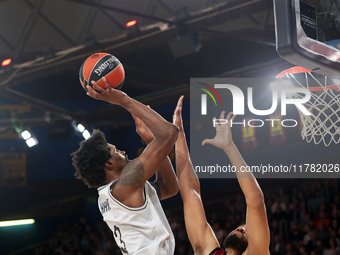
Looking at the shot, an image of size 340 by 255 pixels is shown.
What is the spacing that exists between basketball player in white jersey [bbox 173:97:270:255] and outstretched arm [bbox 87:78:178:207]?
1.49 feet

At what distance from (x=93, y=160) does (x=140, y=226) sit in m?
0.55

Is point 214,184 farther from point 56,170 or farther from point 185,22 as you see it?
point 185,22

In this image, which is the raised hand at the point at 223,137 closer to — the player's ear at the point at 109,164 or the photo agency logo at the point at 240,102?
the player's ear at the point at 109,164

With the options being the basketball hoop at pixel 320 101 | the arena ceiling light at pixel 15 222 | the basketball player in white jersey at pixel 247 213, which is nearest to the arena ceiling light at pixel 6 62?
the basketball hoop at pixel 320 101

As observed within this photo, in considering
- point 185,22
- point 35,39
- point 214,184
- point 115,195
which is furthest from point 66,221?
point 115,195

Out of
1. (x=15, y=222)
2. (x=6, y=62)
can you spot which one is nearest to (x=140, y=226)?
(x=6, y=62)

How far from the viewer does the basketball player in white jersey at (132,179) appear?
3211 mm

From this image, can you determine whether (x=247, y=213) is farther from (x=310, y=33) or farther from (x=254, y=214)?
(x=310, y=33)

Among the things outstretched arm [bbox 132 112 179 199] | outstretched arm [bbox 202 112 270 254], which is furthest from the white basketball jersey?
outstretched arm [bbox 202 112 270 254]

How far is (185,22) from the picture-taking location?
797 centimetres

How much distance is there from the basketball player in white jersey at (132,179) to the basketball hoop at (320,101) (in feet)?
7.45

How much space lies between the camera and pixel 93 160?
3.45 metres

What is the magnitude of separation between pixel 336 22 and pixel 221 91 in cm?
325

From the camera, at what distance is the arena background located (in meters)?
8.58
